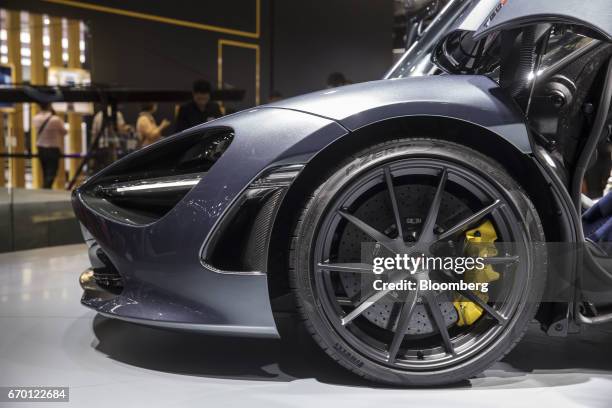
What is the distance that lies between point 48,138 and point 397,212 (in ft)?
16.3

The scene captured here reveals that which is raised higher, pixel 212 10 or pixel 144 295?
pixel 212 10

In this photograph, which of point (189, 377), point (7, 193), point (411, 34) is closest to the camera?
point (189, 377)

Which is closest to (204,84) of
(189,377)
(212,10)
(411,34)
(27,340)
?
(411,34)

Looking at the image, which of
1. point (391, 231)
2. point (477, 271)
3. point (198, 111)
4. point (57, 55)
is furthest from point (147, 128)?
point (477, 271)

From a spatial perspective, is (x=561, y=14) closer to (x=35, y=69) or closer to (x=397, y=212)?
(x=397, y=212)

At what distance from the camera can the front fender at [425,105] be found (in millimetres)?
1612

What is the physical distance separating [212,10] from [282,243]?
6984mm

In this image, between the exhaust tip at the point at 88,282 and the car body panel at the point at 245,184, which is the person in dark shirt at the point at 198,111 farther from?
the car body panel at the point at 245,184

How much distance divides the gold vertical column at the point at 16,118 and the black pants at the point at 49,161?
325mm

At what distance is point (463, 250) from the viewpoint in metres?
1.68

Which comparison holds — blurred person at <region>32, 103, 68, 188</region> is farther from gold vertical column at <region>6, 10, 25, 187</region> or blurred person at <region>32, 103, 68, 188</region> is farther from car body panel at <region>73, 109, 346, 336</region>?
car body panel at <region>73, 109, 346, 336</region>

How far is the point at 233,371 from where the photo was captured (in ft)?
5.83

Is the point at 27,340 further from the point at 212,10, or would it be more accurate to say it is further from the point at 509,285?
the point at 212,10

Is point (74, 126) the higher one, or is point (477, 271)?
point (74, 126)
